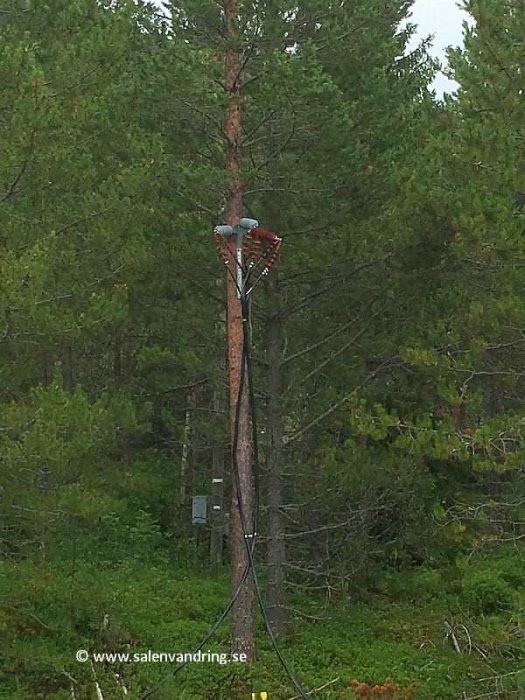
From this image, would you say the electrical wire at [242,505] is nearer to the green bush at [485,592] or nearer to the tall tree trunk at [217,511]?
the green bush at [485,592]

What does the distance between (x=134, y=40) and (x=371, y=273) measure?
3.43 m

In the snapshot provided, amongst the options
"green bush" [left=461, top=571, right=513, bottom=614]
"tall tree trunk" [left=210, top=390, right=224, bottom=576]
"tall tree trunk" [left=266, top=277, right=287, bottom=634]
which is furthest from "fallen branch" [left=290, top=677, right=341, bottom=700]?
"tall tree trunk" [left=210, top=390, right=224, bottom=576]

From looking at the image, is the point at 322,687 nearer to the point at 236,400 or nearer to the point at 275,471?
the point at 275,471

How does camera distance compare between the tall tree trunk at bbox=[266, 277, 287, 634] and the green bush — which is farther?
the green bush

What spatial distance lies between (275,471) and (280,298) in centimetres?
198

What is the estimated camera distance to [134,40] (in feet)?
26.4

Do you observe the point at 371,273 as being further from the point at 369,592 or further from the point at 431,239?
the point at 369,592

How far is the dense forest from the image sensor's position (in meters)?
7.24

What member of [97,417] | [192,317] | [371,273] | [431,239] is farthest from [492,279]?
[97,417]

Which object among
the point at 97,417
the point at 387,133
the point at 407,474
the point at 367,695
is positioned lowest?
the point at 367,695

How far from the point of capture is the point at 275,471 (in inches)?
363

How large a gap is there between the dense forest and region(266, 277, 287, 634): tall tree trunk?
3 cm

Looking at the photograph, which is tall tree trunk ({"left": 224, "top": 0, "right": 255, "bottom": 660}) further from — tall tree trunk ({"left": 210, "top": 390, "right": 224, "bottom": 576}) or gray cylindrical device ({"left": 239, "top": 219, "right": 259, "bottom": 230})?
Result: tall tree trunk ({"left": 210, "top": 390, "right": 224, "bottom": 576})

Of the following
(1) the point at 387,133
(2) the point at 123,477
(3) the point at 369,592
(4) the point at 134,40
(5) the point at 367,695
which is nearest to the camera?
(5) the point at 367,695
